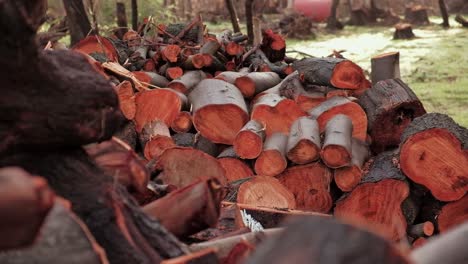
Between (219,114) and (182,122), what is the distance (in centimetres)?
43

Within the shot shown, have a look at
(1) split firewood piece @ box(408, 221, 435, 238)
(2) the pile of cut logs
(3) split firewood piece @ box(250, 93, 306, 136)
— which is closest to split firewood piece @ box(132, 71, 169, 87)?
(2) the pile of cut logs

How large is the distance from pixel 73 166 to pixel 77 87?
0.23 meters

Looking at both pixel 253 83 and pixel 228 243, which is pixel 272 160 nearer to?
pixel 253 83

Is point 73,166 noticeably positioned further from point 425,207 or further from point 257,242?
point 425,207

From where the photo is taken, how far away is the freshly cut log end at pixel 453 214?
14.4 feet

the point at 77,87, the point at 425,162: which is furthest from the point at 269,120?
the point at 77,87

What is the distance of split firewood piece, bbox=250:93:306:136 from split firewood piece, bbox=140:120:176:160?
0.72 meters

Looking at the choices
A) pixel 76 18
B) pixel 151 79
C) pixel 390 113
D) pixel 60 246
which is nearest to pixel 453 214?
pixel 390 113

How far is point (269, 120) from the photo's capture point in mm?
5195

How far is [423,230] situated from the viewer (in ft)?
14.4

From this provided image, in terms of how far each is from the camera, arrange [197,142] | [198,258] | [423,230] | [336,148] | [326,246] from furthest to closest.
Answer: [197,142] < [336,148] < [423,230] < [198,258] < [326,246]

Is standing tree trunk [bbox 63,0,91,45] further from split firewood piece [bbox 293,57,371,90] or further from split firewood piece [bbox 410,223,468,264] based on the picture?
split firewood piece [bbox 410,223,468,264]

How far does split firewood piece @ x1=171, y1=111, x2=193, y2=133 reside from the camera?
5.41 m

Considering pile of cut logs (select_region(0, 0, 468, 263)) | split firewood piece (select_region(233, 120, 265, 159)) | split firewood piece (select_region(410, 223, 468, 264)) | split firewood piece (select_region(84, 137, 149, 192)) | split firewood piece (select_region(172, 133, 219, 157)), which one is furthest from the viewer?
split firewood piece (select_region(172, 133, 219, 157))
